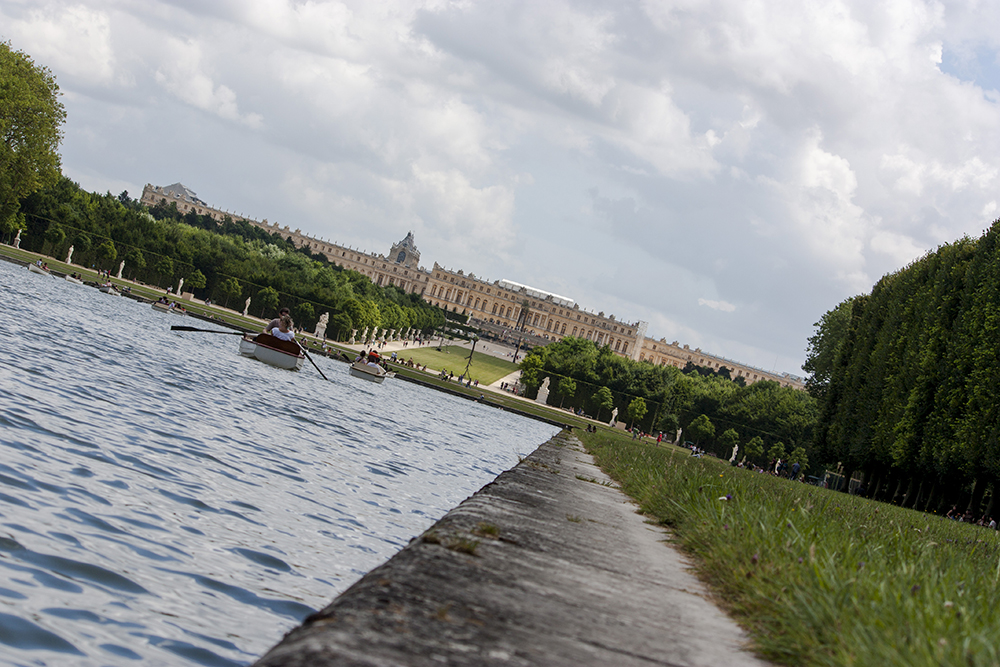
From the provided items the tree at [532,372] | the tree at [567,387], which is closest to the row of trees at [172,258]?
the tree at [532,372]

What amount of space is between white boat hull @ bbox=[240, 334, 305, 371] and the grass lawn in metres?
38.7

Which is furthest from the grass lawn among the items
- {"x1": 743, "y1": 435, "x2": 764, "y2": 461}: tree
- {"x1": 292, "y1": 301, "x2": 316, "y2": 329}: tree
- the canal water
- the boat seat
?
the canal water

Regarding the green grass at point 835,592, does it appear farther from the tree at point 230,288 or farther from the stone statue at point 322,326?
the tree at point 230,288

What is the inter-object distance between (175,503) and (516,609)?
4.87 metres

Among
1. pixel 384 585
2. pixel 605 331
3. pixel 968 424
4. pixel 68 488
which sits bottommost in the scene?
pixel 68 488

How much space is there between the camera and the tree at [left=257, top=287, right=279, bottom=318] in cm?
6694

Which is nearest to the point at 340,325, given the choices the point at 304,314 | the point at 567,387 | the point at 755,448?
the point at 304,314

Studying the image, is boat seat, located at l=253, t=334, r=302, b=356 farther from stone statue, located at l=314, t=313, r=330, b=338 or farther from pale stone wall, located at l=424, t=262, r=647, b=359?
pale stone wall, located at l=424, t=262, r=647, b=359

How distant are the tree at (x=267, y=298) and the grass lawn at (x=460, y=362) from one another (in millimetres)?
10611

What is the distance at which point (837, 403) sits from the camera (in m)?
36.7

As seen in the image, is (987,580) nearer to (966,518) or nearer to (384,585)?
(384,585)

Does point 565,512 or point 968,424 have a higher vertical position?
point 968,424

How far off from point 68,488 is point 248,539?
57.2 inches

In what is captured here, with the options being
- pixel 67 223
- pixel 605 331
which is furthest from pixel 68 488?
pixel 605 331
